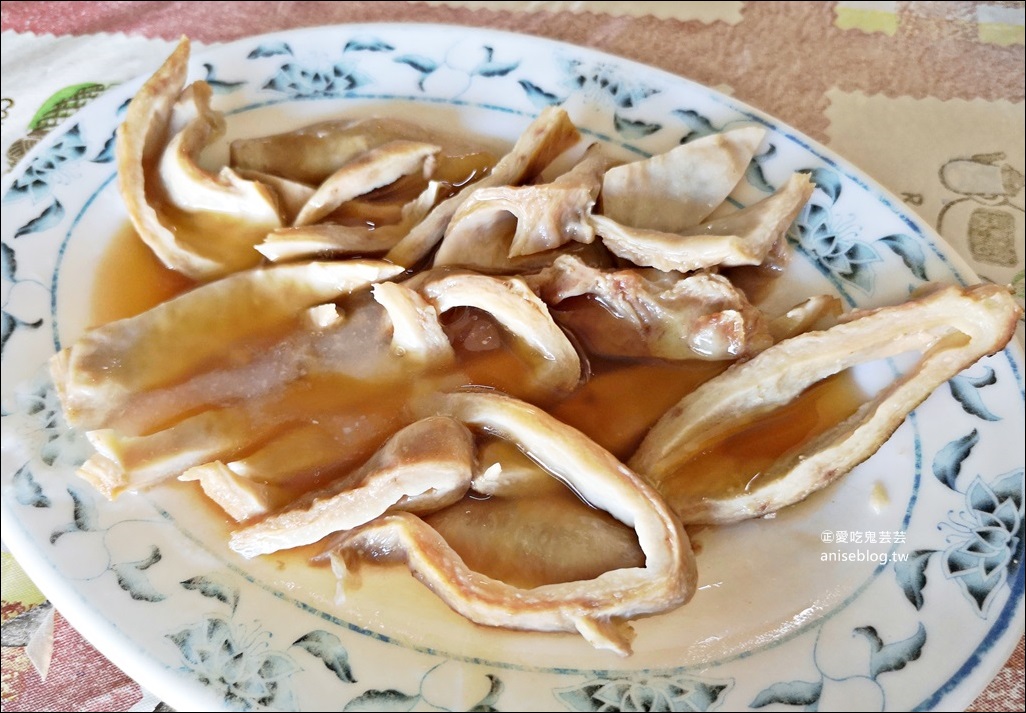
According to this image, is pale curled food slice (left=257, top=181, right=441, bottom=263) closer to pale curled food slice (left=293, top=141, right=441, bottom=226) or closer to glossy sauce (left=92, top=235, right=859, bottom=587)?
pale curled food slice (left=293, top=141, right=441, bottom=226)

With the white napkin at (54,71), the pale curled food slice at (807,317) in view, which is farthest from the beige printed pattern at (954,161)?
the white napkin at (54,71)

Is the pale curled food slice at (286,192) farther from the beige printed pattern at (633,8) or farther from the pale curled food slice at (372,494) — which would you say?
the beige printed pattern at (633,8)

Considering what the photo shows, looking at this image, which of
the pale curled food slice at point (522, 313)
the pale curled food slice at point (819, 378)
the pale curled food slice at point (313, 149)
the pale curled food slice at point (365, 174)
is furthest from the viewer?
the pale curled food slice at point (313, 149)

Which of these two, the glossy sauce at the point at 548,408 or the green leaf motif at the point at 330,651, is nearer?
the green leaf motif at the point at 330,651

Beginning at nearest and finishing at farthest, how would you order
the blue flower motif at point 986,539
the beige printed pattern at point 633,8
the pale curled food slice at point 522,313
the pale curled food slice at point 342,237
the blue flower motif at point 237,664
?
the blue flower motif at point 237,664 < the blue flower motif at point 986,539 < the pale curled food slice at point 522,313 < the pale curled food slice at point 342,237 < the beige printed pattern at point 633,8

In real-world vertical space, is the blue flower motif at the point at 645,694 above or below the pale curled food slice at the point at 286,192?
below

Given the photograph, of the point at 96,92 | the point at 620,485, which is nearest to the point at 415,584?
the point at 620,485

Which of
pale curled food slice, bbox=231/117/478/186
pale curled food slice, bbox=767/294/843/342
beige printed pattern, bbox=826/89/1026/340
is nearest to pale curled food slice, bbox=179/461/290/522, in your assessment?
pale curled food slice, bbox=231/117/478/186
